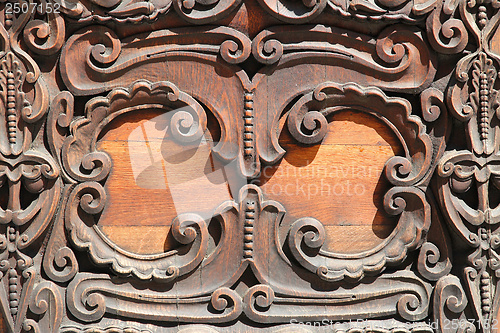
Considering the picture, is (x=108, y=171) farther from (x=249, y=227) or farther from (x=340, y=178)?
(x=340, y=178)

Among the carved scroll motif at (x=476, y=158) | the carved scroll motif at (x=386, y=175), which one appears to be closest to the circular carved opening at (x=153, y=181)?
the carved scroll motif at (x=386, y=175)

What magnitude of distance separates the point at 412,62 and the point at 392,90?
3.5 inches

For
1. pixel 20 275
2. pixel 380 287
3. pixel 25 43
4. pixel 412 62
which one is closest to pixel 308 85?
pixel 412 62

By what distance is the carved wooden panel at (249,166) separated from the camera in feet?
4.73

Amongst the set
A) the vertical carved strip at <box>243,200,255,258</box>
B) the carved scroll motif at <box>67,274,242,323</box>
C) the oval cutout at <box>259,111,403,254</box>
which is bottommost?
the carved scroll motif at <box>67,274,242,323</box>

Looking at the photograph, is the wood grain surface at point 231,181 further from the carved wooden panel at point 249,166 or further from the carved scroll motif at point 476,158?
the carved scroll motif at point 476,158

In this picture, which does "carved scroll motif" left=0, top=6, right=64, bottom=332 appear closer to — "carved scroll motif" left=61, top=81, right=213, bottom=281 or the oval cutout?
"carved scroll motif" left=61, top=81, right=213, bottom=281

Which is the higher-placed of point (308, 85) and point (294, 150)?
point (308, 85)

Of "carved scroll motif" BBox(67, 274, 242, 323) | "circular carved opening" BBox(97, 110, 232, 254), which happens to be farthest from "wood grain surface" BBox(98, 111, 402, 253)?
"carved scroll motif" BBox(67, 274, 242, 323)

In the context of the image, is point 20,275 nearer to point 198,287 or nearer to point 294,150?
point 198,287

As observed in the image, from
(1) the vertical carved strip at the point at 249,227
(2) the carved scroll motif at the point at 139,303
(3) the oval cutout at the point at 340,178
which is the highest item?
(3) the oval cutout at the point at 340,178

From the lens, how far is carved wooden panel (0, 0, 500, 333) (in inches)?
56.8

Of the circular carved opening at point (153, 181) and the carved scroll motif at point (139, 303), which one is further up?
the circular carved opening at point (153, 181)

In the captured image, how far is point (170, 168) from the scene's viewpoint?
1497mm
